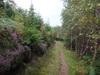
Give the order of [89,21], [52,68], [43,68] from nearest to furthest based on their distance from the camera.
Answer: [89,21]
[43,68]
[52,68]

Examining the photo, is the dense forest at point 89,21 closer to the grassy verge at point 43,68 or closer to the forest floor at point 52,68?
the forest floor at point 52,68

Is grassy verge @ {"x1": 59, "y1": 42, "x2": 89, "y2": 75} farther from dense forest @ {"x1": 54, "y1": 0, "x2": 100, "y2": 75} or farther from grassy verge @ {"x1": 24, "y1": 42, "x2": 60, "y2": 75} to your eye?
grassy verge @ {"x1": 24, "y1": 42, "x2": 60, "y2": 75}

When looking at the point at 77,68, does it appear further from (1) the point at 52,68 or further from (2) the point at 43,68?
(2) the point at 43,68

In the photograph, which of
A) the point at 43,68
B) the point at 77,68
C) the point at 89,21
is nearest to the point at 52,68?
the point at 43,68

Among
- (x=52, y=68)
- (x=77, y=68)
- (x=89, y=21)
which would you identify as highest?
(x=89, y=21)

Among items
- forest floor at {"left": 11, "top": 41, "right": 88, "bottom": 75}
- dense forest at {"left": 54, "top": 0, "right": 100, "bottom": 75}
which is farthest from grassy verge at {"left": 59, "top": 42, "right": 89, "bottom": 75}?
dense forest at {"left": 54, "top": 0, "right": 100, "bottom": 75}

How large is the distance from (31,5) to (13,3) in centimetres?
213

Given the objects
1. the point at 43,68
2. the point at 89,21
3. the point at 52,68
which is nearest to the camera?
the point at 89,21

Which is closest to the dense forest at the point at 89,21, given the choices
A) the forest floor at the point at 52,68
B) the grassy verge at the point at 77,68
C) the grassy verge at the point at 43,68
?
the grassy verge at the point at 77,68

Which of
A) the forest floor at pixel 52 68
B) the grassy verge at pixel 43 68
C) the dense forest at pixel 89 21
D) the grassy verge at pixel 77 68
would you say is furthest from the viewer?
the grassy verge at pixel 77 68

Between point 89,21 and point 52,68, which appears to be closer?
point 89,21

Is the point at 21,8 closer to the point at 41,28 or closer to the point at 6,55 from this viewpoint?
the point at 41,28

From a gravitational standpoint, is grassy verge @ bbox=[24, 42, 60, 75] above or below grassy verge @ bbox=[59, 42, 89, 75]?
above

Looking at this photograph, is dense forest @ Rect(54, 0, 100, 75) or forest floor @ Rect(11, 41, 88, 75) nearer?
dense forest @ Rect(54, 0, 100, 75)
